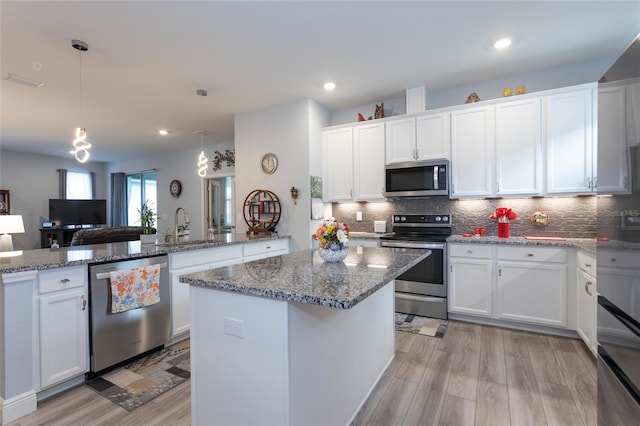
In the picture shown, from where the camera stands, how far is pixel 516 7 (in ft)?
7.55

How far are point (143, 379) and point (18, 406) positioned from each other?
2.23ft

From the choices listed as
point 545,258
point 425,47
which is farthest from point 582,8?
point 545,258

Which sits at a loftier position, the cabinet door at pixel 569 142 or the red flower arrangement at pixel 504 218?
the cabinet door at pixel 569 142

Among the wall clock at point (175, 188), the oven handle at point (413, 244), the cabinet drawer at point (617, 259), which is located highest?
the wall clock at point (175, 188)

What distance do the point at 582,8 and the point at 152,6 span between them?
126 inches

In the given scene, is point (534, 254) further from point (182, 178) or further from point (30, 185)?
point (30, 185)

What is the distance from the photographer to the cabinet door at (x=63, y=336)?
2.04 meters

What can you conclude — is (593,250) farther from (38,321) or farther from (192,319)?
(38,321)

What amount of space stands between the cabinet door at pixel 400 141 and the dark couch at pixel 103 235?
9.82ft

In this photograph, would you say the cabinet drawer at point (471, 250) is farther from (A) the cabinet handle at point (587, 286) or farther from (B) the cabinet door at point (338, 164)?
(B) the cabinet door at point (338, 164)

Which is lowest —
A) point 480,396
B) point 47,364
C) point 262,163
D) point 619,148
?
point 480,396

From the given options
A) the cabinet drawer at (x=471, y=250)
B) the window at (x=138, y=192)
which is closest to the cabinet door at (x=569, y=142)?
the cabinet drawer at (x=471, y=250)

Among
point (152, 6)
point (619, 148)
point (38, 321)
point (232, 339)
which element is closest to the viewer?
point (619, 148)

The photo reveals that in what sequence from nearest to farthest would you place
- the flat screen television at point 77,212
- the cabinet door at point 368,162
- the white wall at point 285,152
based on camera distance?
the cabinet door at point 368,162, the white wall at point 285,152, the flat screen television at point 77,212
